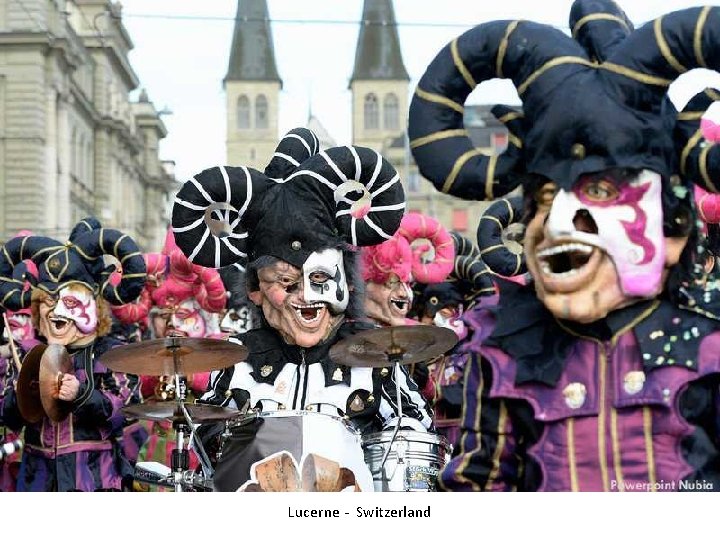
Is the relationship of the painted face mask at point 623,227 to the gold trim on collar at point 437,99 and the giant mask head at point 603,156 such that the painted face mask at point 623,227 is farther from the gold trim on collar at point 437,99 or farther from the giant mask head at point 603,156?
the gold trim on collar at point 437,99

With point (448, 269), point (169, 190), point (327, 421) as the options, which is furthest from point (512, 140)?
point (169, 190)

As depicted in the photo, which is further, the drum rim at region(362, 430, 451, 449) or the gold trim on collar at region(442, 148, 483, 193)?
the drum rim at region(362, 430, 451, 449)

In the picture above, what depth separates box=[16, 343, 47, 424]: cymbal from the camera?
1030cm

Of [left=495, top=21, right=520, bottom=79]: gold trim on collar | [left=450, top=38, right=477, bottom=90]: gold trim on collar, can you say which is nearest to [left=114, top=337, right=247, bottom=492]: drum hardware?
[left=450, top=38, right=477, bottom=90]: gold trim on collar

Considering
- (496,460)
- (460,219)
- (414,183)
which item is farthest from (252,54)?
(496,460)

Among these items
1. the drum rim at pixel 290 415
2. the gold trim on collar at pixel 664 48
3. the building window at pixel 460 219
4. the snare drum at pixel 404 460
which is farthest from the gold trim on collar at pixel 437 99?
the building window at pixel 460 219

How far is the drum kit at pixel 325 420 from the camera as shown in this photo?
24.0 ft

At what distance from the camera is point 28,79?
1998 inches

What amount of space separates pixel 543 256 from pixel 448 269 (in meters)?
7.56

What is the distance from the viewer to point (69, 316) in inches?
424

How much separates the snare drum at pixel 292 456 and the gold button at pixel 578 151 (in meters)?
2.45

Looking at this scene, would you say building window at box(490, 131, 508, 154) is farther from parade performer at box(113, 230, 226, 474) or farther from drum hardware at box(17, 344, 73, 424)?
drum hardware at box(17, 344, 73, 424)

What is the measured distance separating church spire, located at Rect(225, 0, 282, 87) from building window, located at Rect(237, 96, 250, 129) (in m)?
2.21

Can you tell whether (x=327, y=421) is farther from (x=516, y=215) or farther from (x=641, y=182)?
(x=516, y=215)
